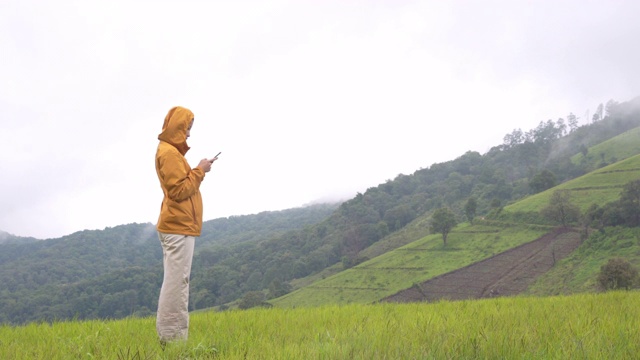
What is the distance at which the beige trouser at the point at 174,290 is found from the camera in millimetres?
4766

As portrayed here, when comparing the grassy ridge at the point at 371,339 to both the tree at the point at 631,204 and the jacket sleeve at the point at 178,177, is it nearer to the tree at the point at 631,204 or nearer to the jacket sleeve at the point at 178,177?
the jacket sleeve at the point at 178,177

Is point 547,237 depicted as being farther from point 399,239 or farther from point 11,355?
point 11,355

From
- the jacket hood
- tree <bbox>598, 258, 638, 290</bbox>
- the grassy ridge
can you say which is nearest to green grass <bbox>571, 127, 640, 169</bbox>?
tree <bbox>598, 258, 638, 290</bbox>

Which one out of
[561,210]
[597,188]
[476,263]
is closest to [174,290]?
[476,263]

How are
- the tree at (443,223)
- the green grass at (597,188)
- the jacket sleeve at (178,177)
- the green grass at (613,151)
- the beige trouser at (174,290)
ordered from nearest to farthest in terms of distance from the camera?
the beige trouser at (174,290) < the jacket sleeve at (178,177) < the green grass at (597,188) < the tree at (443,223) < the green grass at (613,151)

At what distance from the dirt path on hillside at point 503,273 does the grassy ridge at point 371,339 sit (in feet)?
282

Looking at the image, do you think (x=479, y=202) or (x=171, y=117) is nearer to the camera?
(x=171, y=117)

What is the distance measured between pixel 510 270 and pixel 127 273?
137 m

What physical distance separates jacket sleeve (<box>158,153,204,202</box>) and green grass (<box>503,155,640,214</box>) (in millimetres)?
111503

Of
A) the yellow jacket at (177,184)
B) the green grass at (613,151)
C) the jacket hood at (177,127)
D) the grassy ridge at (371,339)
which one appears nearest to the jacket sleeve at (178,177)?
the yellow jacket at (177,184)

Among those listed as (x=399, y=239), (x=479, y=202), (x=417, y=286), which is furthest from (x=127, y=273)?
(x=479, y=202)

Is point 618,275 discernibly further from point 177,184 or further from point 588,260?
point 177,184

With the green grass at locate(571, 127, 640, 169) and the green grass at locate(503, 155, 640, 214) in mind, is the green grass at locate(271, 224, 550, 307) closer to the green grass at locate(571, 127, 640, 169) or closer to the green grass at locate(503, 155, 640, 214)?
the green grass at locate(503, 155, 640, 214)

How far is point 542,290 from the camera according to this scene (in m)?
Result: 80.3
